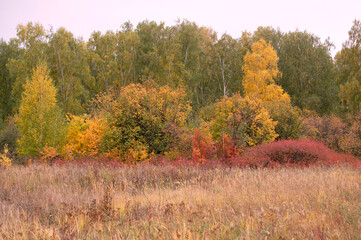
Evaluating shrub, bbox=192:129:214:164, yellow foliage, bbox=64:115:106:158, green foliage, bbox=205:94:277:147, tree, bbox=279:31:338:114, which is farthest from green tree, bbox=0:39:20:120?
tree, bbox=279:31:338:114

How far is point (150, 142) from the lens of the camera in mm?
15164

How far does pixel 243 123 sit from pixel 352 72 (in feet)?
75.5

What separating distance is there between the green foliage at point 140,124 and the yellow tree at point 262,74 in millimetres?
17672

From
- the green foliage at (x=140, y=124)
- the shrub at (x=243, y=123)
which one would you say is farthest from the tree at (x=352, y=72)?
the green foliage at (x=140, y=124)

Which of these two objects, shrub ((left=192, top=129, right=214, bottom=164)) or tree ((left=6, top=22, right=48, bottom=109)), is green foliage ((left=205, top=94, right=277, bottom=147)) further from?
tree ((left=6, top=22, right=48, bottom=109))

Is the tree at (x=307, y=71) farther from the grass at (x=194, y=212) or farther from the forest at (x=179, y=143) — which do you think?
the grass at (x=194, y=212)

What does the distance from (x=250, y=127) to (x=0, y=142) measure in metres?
17.8

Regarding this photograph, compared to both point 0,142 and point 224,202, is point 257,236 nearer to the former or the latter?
point 224,202

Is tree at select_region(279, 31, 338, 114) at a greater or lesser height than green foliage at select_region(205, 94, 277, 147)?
greater

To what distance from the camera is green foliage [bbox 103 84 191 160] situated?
48.4ft

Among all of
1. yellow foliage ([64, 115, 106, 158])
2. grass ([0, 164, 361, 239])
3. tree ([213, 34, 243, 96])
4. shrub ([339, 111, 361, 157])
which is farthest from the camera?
tree ([213, 34, 243, 96])

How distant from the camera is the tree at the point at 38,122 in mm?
17250

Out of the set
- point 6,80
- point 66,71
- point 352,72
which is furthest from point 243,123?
point 6,80

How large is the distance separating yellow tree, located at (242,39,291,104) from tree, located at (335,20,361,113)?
18.8ft
